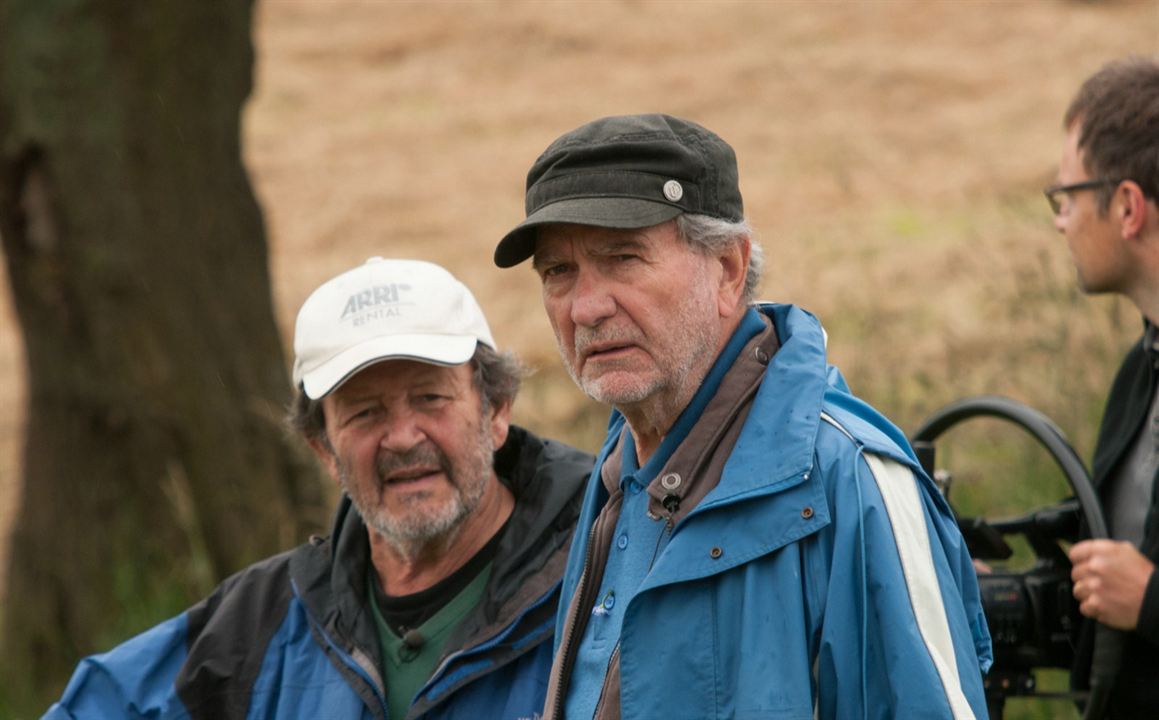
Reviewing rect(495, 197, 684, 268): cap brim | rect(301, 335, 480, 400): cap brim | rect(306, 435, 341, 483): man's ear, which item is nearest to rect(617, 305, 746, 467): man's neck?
rect(495, 197, 684, 268): cap brim

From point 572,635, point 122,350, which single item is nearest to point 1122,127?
point 572,635

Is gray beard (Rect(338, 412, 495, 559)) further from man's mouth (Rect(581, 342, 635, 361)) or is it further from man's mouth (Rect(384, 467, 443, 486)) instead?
man's mouth (Rect(581, 342, 635, 361))

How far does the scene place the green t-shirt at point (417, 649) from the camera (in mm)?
3176

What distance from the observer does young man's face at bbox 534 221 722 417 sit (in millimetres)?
2438

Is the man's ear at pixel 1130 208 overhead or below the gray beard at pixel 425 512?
overhead

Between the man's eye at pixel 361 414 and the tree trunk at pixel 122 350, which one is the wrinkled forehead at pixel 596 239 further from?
the tree trunk at pixel 122 350

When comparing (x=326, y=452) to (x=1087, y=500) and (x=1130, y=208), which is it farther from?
(x=1130, y=208)

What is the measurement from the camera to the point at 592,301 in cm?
246

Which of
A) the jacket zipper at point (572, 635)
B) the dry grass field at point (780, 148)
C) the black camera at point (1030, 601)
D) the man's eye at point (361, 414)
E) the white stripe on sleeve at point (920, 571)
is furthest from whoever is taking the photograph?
the dry grass field at point (780, 148)

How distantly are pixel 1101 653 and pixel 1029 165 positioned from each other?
9936 mm

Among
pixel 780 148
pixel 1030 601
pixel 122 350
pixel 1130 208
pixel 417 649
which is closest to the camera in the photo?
pixel 1030 601

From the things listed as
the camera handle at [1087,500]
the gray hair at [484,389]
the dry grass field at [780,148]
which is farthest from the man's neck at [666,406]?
the dry grass field at [780,148]

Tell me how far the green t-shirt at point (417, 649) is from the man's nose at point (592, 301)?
995 mm

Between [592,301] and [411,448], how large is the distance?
1.00 meters
